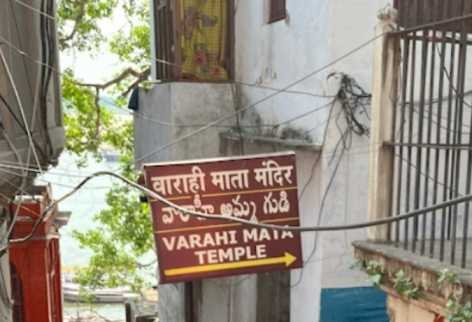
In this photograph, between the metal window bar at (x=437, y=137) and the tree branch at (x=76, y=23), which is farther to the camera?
the tree branch at (x=76, y=23)

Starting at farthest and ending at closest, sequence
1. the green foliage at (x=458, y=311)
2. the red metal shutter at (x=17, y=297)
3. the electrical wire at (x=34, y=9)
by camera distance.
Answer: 1. the red metal shutter at (x=17, y=297)
2. the electrical wire at (x=34, y=9)
3. the green foliage at (x=458, y=311)

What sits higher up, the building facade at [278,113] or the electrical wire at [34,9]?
the electrical wire at [34,9]

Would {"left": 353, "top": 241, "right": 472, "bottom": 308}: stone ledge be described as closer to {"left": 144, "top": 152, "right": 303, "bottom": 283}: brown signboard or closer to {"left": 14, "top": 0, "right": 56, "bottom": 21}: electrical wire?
{"left": 144, "top": 152, "right": 303, "bottom": 283}: brown signboard

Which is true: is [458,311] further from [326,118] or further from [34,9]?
[34,9]

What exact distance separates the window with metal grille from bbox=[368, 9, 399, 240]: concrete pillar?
2825mm

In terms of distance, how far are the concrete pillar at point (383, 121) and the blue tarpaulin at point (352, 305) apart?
1858 millimetres

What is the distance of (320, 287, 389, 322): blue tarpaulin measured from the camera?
18.6 feet

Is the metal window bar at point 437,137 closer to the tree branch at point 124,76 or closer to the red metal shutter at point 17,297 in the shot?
the red metal shutter at point 17,297

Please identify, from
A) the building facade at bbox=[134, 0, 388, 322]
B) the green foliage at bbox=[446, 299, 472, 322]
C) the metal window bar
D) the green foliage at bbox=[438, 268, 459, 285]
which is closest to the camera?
the green foliage at bbox=[446, 299, 472, 322]

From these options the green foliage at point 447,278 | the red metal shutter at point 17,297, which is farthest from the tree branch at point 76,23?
the green foliage at point 447,278

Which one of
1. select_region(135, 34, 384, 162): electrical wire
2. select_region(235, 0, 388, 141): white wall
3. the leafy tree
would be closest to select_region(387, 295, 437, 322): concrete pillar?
select_region(235, 0, 388, 141): white wall

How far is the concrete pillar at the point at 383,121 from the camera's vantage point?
12.9ft

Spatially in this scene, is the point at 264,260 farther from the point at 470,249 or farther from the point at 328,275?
the point at 470,249

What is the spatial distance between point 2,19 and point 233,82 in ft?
15.1
